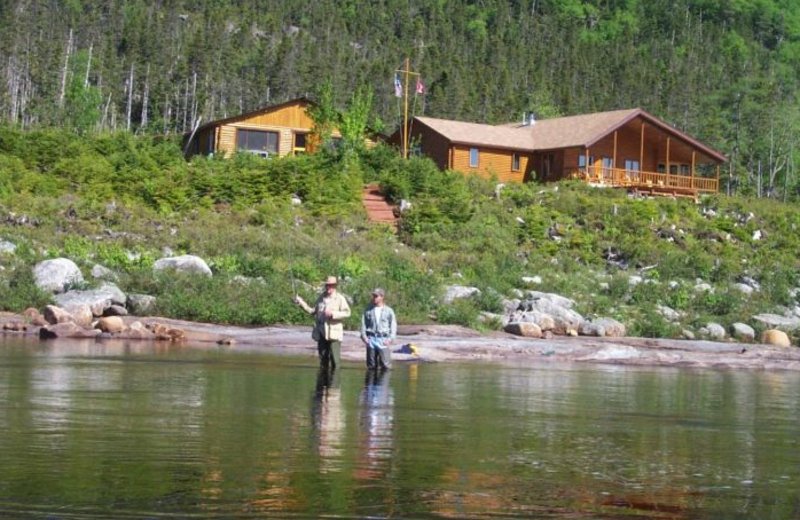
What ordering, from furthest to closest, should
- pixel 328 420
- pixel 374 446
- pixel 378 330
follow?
pixel 378 330, pixel 328 420, pixel 374 446

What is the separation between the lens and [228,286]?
91.7ft

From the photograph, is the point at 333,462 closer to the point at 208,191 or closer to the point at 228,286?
the point at 228,286

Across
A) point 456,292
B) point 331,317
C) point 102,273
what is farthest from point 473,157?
point 331,317

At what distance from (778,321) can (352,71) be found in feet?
299

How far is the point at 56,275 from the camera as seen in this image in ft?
88.4

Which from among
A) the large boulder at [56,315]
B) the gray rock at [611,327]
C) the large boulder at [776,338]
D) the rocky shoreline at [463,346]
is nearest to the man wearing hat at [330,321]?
the rocky shoreline at [463,346]

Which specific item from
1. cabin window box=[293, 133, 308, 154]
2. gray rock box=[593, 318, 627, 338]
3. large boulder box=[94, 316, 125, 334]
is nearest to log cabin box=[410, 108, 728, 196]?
cabin window box=[293, 133, 308, 154]

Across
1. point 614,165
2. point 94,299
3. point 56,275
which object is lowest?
point 94,299

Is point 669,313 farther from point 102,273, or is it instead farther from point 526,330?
point 102,273

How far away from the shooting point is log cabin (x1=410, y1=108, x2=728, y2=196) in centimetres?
5488

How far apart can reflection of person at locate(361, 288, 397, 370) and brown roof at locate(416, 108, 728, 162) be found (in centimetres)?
3776

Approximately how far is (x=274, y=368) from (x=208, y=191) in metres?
23.9

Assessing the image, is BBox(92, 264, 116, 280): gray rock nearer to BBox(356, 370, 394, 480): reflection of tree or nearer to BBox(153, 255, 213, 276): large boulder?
BBox(153, 255, 213, 276): large boulder

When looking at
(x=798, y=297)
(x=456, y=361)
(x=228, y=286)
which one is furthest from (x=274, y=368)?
(x=798, y=297)
